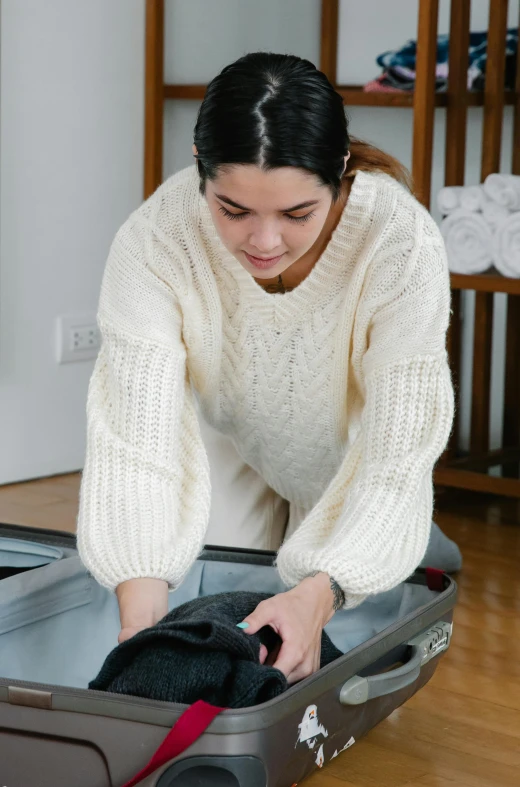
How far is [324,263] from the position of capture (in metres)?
1.31

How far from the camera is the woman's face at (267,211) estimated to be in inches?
41.3

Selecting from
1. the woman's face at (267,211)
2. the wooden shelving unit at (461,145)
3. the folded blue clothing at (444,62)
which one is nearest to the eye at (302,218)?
the woman's face at (267,211)

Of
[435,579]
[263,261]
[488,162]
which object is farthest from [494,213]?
[263,261]

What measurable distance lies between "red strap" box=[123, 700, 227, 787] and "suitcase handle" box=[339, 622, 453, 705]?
0.20m

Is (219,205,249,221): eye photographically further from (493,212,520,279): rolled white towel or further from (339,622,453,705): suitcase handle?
(493,212,520,279): rolled white towel

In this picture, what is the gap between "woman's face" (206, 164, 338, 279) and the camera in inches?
41.3

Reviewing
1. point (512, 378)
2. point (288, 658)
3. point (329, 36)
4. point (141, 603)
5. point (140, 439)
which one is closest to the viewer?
point (288, 658)

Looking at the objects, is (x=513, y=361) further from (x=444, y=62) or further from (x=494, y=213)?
(x=444, y=62)

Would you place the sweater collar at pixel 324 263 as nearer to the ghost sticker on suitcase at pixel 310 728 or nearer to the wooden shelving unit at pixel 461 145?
the ghost sticker on suitcase at pixel 310 728

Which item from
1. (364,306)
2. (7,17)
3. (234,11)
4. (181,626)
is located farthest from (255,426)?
(234,11)

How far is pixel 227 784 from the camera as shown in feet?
3.01

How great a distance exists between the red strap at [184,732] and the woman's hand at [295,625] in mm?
118

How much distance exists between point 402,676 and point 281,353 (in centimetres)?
44

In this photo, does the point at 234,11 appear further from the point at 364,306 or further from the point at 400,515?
the point at 400,515
